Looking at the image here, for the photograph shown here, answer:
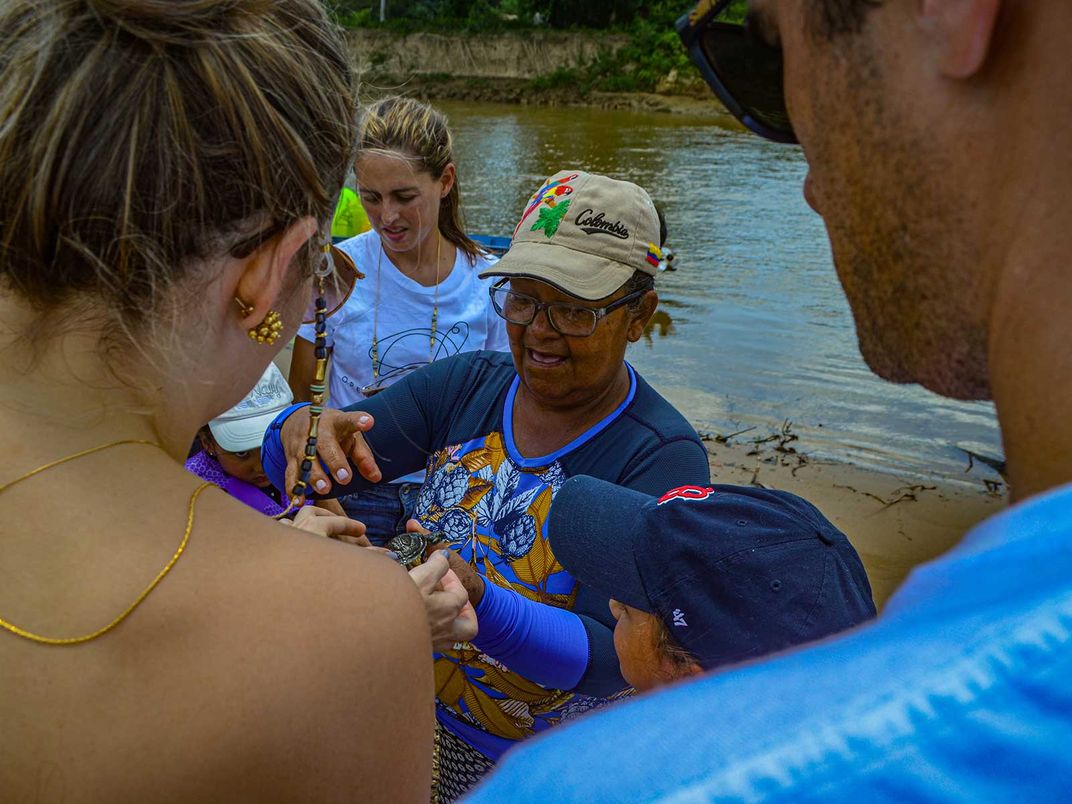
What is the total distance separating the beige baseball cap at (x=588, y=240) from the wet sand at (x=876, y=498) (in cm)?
317

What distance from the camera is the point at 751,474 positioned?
6207 mm

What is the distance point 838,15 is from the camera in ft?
2.80

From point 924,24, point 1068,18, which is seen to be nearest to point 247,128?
point 924,24

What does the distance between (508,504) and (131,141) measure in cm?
141

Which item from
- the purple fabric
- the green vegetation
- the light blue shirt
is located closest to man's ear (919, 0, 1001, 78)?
the light blue shirt

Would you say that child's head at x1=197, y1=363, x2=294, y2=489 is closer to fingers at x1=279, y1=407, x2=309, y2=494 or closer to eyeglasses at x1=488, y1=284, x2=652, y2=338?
fingers at x1=279, y1=407, x2=309, y2=494

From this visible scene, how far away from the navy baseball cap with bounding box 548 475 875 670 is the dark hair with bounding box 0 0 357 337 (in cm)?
90

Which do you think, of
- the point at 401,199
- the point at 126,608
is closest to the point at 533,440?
the point at 126,608

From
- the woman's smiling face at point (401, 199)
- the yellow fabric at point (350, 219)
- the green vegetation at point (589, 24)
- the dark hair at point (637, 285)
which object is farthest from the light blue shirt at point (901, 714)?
the green vegetation at point (589, 24)

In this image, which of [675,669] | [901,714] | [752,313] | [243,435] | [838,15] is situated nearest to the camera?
[901,714]

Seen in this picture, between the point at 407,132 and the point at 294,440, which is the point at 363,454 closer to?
the point at 294,440

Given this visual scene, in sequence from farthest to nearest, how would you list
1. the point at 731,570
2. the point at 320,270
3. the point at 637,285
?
the point at 637,285, the point at 731,570, the point at 320,270

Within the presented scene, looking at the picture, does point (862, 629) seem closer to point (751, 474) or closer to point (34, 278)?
point (34, 278)

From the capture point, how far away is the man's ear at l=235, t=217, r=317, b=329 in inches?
47.1
